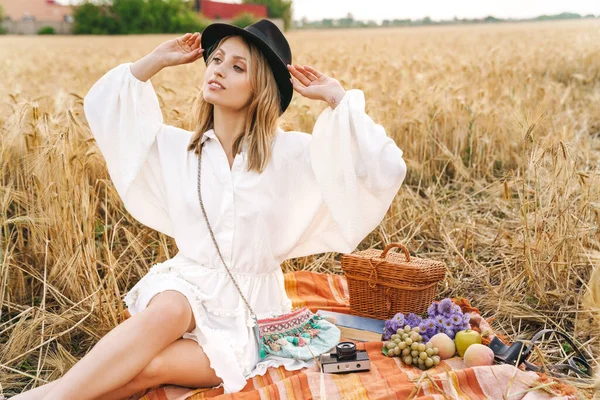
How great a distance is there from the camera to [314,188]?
8.67 feet

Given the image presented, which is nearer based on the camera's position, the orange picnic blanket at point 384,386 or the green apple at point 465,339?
the orange picnic blanket at point 384,386

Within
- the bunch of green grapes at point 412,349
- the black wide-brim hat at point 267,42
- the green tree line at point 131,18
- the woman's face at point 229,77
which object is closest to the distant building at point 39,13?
the green tree line at point 131,18

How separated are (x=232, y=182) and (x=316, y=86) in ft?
1.64

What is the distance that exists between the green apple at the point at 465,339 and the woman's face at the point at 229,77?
1312 millimetres

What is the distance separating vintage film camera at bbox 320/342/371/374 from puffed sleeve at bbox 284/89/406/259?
41cm

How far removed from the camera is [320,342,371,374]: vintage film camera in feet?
8.07

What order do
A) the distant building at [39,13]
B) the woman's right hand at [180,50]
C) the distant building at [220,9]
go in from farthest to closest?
the distant building at [220,9], the distant building at [39,13], the woman's right hand at [180,50]

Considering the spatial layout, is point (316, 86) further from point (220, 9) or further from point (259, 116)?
point (220, 9)

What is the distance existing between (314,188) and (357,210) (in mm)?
238

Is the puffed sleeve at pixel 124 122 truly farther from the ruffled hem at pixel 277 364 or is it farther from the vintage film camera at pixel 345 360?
the vintage film camera at pixel 345 360

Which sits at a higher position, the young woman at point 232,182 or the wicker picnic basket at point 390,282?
the young woman at point 232,182

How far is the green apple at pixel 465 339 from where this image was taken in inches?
104

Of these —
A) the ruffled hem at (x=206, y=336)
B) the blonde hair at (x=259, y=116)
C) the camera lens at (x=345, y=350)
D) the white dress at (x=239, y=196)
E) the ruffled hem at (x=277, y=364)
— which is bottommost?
the ruffled hem at (x=277, y=364)

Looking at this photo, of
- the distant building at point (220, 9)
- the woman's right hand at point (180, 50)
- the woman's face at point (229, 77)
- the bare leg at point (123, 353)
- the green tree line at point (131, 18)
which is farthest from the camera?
the distant building at point (220, 9)
